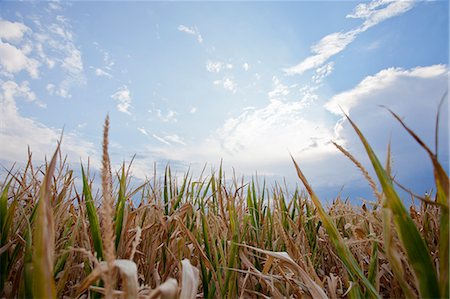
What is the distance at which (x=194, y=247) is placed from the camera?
1756 mm

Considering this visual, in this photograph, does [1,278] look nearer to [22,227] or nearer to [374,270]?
[22,227]

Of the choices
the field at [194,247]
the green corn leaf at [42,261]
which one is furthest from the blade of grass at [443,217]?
the green corn leaf at [42,261]

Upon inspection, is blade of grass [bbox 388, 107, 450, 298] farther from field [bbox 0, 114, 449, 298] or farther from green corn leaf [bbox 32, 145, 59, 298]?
green corn leaf [bbox 32, 145, 59, 298]

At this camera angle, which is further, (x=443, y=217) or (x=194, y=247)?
(x=194, y=247)

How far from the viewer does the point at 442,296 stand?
2.43 feet

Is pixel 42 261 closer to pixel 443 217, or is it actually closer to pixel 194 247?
pixel 443 217

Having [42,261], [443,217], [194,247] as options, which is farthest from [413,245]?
[194,247]

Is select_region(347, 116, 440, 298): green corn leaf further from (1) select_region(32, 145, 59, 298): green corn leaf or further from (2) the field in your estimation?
(1) select_region(32, 145, 59, 298): green corn leaf

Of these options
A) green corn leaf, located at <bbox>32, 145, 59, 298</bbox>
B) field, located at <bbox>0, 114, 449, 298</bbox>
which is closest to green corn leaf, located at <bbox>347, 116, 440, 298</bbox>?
field, located at <bbox>0, 114, 449, 298</bbox>

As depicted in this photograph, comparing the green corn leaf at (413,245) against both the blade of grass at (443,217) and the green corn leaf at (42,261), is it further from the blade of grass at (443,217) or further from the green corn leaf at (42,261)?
the green corn leaf at (42,261)

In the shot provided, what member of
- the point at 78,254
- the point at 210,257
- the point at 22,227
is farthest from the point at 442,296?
the point at 22,227

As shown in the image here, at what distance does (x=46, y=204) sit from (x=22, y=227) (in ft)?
3.24

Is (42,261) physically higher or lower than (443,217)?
lower

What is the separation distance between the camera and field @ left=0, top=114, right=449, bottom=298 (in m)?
0.73
